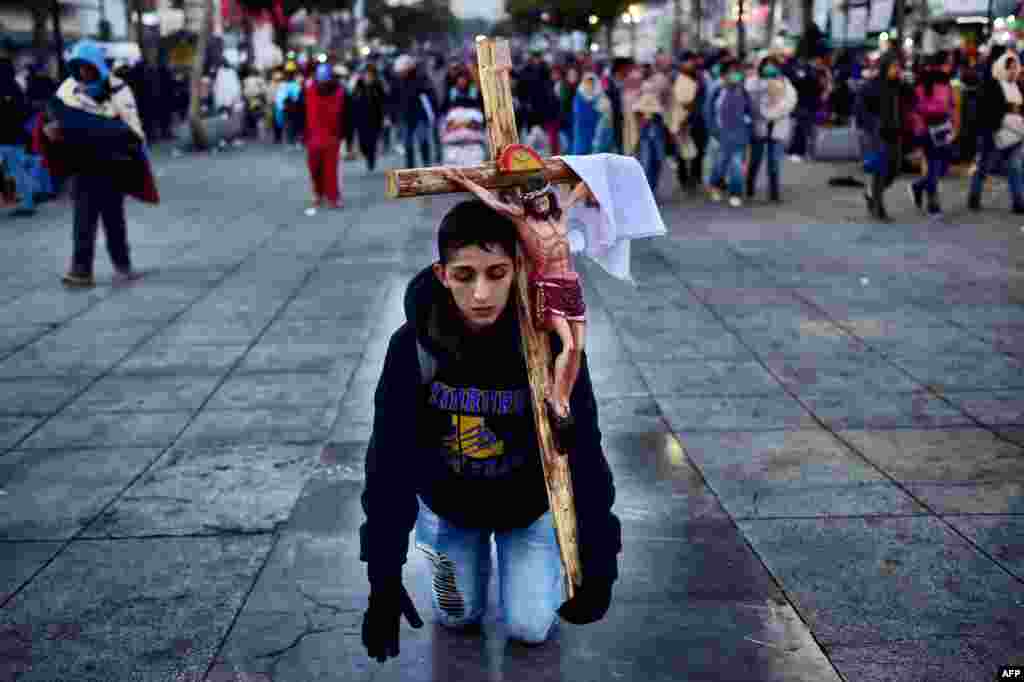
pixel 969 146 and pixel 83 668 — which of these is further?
pixel 969 146

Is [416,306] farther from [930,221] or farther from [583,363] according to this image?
[930,221]

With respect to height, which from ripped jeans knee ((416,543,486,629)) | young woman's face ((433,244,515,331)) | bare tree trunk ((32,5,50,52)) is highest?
bare tree trunk ((32,5,50,52))

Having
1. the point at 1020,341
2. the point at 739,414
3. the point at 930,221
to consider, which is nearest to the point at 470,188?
the point at 739,414

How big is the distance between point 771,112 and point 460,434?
1263 cm

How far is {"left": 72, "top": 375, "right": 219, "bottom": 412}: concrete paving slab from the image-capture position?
275 inches

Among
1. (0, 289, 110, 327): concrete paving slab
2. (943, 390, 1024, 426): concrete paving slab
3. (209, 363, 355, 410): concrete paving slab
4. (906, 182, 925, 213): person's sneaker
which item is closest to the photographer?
(943, 390, 1024, 426): concrete paving slab

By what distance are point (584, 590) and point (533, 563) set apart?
1.15 ft

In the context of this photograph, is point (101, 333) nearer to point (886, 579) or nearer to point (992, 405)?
point (992, 405)

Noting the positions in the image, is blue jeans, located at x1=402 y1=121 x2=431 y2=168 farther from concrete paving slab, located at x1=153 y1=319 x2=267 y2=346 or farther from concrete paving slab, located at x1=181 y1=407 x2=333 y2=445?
concrete paving slab, located at x1=181 y1=407 x2=333 y2=445

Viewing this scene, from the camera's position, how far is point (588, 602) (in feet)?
11.6

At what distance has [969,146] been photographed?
15086mm

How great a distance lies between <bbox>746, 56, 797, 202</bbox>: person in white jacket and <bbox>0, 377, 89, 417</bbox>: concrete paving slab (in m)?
10.3

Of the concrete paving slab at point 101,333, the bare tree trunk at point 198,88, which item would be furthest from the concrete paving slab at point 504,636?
the bare tree trunk at point 198,88

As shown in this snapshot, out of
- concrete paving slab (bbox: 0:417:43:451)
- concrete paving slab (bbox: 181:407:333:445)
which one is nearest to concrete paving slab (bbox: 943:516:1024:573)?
concrete paving slab (bbox: 181:407:333:445)
